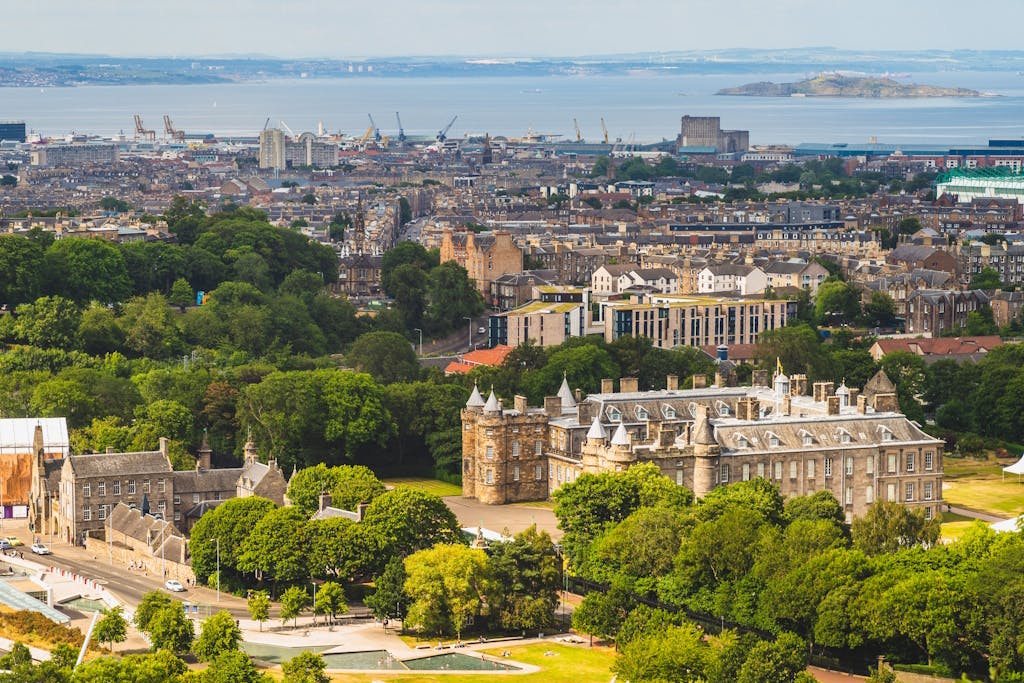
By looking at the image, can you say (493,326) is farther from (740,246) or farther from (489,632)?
(489,632)

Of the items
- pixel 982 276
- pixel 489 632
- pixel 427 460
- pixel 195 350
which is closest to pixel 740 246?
pixel 982 276

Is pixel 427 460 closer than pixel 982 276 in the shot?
Yes

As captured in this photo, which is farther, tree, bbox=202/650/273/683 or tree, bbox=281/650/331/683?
tree, bbox=281/650/331/683

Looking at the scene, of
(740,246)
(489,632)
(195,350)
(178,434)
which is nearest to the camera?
(489,632)

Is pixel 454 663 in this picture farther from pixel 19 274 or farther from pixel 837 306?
pixel 837 306

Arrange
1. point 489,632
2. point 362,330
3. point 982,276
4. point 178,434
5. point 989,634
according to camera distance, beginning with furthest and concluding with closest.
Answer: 1. point 982,276
2. point 362,330
3. point 178,434
4. point 489,632
5. point 989,634

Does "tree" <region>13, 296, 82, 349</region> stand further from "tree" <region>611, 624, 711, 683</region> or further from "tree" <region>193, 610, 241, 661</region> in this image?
"tree" <region>611, 624, 711, 683</region>

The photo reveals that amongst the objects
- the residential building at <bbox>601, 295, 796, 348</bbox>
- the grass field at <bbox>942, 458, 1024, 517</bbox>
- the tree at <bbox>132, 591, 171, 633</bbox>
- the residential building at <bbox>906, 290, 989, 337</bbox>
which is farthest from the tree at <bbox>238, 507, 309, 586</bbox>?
the residential building at <bbox>906, 290, 989, 337</bbox>
